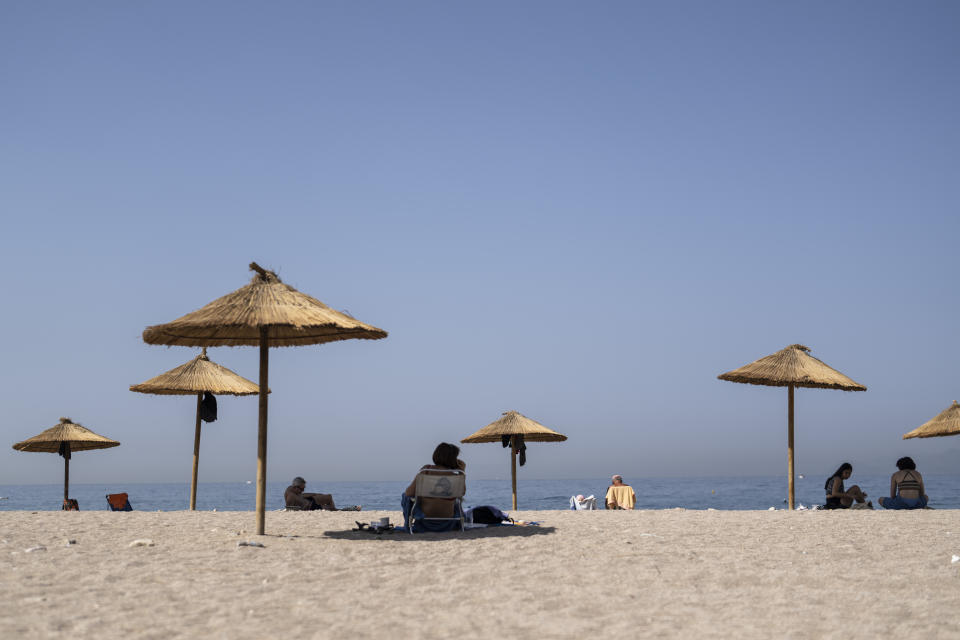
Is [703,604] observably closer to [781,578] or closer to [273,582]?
[781,578]

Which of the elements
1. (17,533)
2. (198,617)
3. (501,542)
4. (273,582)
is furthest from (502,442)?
(198,617)

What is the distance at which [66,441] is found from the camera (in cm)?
1480

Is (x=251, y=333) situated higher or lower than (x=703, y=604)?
higher

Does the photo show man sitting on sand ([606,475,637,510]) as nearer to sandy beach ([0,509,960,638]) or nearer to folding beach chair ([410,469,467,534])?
sandy beach ([0,509,960,638])

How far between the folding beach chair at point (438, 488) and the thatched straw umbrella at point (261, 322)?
1.46m

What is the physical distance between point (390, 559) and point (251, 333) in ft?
10.1

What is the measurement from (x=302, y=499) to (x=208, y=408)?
7.47ft

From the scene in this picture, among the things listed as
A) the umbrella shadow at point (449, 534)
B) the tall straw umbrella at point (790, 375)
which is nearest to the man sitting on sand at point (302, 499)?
the umbrella shadow at point (449, 534)

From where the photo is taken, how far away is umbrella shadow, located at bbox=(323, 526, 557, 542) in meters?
7.55

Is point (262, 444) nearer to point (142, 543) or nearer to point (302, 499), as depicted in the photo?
point (142, 543)

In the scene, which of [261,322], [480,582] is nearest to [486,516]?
[480,582]

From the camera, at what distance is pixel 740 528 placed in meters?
8.52

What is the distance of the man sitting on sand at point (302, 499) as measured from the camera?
42.1 feet

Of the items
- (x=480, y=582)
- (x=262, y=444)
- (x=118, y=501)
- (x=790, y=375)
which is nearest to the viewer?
(x=480, y=582)
